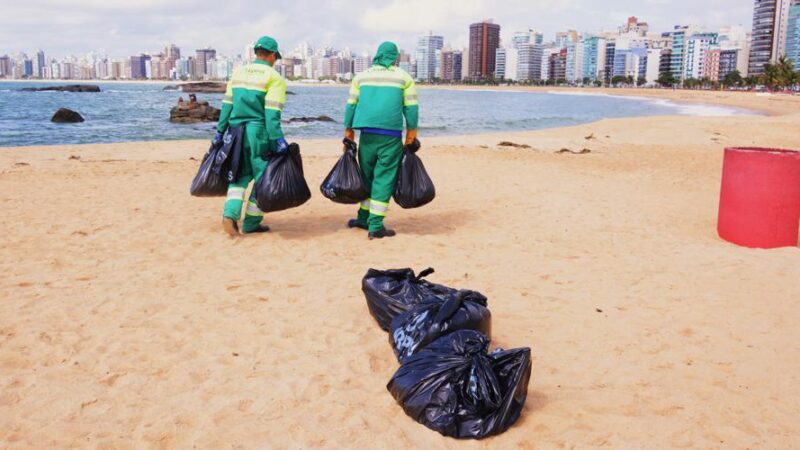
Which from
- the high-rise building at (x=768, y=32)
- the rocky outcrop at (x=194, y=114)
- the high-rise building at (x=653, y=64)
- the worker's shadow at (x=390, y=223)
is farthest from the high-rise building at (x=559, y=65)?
the worker's shadow at (x=390, y=223)

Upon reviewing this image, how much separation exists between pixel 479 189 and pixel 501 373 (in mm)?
6530

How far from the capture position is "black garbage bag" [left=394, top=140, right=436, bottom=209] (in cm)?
635

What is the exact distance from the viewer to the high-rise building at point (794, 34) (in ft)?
445

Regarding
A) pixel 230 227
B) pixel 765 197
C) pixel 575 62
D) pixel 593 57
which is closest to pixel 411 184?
pixel 230 227

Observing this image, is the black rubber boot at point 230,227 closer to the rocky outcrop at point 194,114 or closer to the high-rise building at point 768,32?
the rocky outcrop at point 194,114

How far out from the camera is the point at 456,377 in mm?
3008

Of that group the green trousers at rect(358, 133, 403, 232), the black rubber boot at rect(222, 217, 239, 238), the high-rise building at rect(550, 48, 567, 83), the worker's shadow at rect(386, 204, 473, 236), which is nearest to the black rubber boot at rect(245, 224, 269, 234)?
the black rubber boot at rect(222, 217, 239, 238)

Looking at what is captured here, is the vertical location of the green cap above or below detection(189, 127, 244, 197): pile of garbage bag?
above

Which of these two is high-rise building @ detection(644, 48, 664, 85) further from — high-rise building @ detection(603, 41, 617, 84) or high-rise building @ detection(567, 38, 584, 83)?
high-rise building @ detection(567, 38, 584, 83)

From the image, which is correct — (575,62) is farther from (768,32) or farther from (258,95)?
(258,95)

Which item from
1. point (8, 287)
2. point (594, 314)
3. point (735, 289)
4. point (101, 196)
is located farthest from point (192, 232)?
point (735, 289)

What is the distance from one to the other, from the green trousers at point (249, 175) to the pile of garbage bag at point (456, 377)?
3030 millimetres

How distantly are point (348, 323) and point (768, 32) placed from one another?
164131 millimetres

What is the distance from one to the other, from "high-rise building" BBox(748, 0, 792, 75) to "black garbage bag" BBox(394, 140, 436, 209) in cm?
15347
